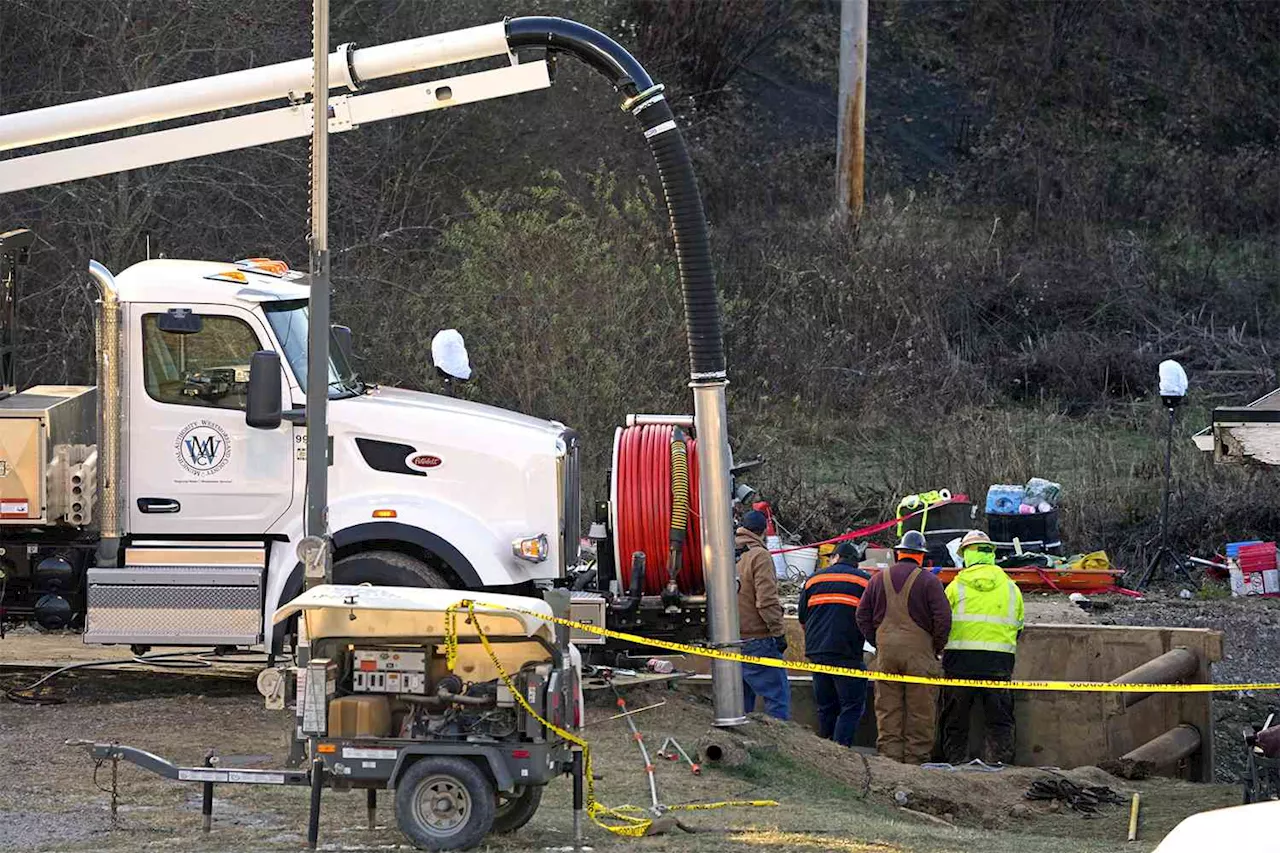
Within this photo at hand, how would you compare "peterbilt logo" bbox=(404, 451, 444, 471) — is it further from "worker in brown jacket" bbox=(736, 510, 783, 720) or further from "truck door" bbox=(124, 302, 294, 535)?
"worker in brown jacket" bbox=(736, 510, 783, 720)

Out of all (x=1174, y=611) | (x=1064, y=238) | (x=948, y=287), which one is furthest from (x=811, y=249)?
(x=1174, y=611)

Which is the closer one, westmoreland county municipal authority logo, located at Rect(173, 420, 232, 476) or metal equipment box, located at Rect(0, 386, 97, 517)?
metal equipment box, located at Rect(0, 386, 97, 517)

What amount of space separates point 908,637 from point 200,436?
17.7 ft

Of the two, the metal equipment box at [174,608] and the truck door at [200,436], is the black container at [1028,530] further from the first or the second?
the metal equipment box at [174,608]

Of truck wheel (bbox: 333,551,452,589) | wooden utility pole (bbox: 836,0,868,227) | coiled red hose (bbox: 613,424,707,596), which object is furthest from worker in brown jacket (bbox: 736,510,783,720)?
wooden utility pole (bbox: 836,0,868,227)

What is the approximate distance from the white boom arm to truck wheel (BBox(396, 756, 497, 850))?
5.46 m

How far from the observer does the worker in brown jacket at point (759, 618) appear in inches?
525

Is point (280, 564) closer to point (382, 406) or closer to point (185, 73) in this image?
point (382, 406)

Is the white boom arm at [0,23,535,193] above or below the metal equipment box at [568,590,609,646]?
above

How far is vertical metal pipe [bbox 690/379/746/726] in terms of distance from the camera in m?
11.7

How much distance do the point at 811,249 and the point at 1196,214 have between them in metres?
8.74

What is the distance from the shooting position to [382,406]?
12094 mm

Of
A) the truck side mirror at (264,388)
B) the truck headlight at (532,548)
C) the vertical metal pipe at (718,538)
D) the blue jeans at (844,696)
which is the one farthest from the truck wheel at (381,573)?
the blue jeans at (844,696)

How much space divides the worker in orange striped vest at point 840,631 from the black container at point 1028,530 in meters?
5.72
